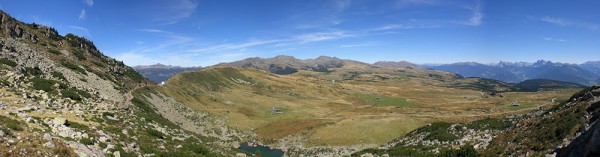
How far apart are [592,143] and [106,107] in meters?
48.4

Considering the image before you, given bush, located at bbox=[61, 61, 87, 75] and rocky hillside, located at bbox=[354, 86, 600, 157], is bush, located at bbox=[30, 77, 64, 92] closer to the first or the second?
bush, located at bbox=[61, 61, 87, 75]

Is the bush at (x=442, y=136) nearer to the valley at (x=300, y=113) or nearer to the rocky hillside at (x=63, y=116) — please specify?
the valley at (x=300, y=113)

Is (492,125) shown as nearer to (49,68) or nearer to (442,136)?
(442,136)

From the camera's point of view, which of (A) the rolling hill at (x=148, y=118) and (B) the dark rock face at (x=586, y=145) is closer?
(B) the dark rock face at (x=586, y=145)

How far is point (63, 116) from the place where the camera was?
31.4 metres

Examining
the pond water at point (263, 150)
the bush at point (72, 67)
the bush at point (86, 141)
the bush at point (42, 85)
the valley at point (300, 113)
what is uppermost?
the bush at point (72, 67)

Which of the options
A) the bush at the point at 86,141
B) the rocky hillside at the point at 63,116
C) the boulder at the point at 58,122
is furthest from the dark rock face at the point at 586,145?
the boulder at the point at 58,122

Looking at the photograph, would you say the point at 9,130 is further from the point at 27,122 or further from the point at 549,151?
the point at 549,151

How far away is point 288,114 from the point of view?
121438 millimetres

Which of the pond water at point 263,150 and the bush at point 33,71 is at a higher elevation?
the bush at point 33,71

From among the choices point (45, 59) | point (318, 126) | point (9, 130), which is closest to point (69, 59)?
point (45, 59)

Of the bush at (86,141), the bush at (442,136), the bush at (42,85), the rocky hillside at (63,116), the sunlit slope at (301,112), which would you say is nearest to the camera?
the rocky hillside at (63,116)

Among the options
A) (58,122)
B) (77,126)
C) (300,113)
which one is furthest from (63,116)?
(300,113)

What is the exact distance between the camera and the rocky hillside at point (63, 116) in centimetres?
2105
